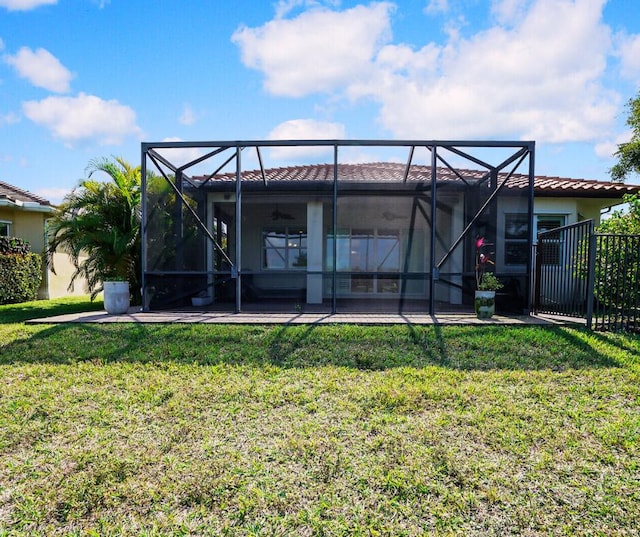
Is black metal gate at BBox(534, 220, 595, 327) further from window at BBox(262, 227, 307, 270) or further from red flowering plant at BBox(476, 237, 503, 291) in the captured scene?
window at BBox(262, 227, 307, 270)

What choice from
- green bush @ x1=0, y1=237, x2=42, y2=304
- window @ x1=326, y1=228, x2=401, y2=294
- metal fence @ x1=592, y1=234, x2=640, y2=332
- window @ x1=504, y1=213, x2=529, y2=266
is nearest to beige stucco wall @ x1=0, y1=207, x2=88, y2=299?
green bush @ x1=0, y1=237, x2=42, y2=304

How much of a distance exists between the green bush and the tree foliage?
69.9 ft

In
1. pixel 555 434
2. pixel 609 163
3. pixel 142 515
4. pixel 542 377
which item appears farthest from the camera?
pixel 609 163

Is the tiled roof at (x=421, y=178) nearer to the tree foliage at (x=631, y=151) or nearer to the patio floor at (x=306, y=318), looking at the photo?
the patio floor at (x=306, y=318)

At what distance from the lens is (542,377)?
4301 mm

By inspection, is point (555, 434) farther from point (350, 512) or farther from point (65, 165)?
point (65, 165)

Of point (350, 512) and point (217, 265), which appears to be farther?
point (217, 265)

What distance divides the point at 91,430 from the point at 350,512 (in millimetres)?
2328

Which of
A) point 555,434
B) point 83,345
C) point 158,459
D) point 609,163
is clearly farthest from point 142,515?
point 609,163

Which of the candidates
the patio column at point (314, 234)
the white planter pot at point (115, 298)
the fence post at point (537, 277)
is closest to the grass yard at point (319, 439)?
the white planter pot at point (115, 298)

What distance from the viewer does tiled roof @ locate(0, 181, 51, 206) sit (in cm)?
1187

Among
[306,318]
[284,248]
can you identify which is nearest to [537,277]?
[306,318]

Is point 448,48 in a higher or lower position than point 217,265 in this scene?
higher

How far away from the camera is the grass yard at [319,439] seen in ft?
7.18
